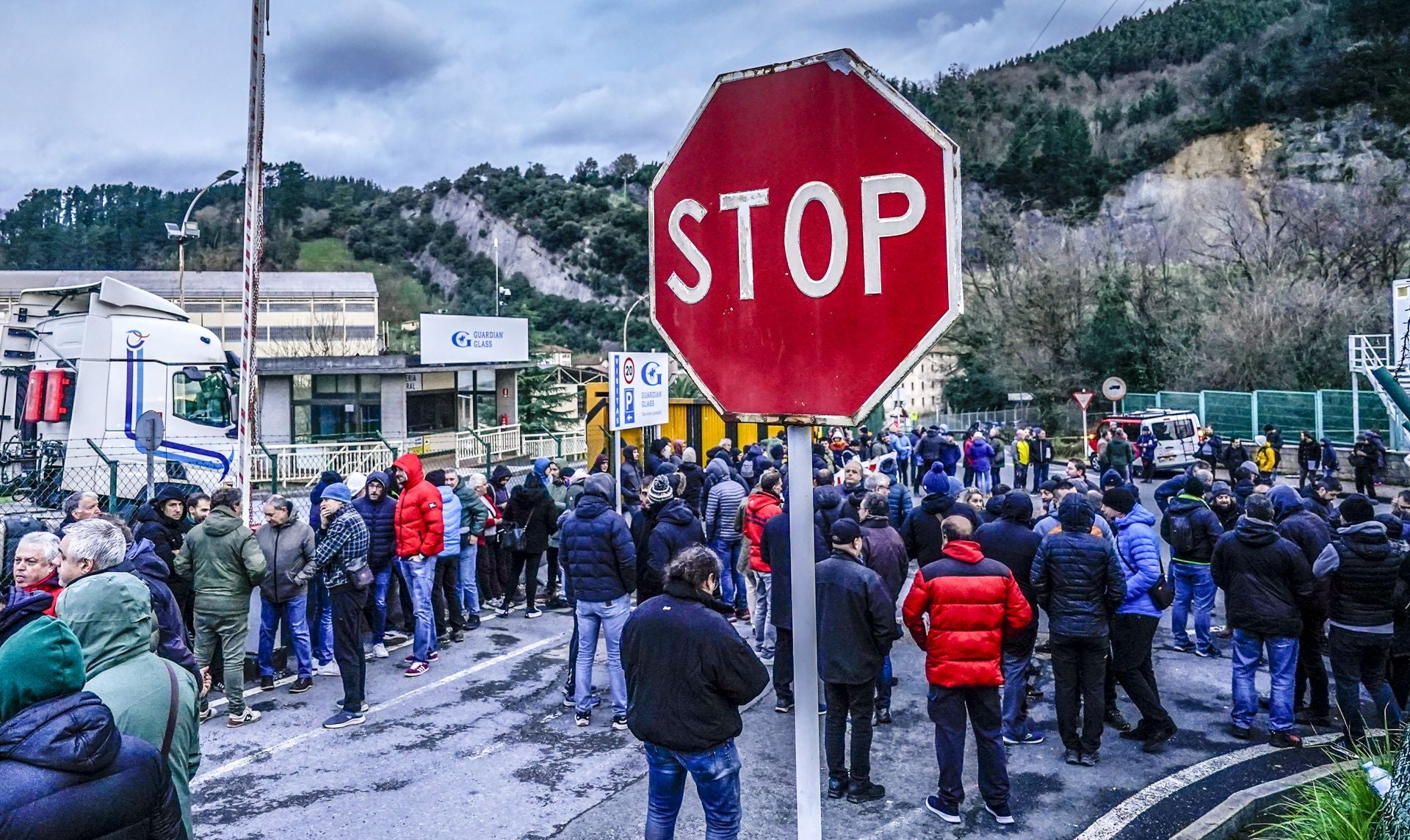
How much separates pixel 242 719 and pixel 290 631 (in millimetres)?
947

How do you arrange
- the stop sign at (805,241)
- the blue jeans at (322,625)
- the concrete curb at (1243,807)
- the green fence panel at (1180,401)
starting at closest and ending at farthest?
the stop sign at (805,241) → the concrete curb at (1243,807) → the blue jeans at (322,625) → the green fence panel at (1180,401)

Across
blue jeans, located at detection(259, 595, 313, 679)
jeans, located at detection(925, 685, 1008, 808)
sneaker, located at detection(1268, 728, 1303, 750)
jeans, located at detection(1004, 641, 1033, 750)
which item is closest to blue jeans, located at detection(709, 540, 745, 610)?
jeans, located at detection(1004, 641, 1033, 750)

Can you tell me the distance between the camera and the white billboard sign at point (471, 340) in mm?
26828

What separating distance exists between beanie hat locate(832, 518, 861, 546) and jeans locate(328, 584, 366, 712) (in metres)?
3.61

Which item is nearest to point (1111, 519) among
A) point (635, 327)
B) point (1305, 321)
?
point (1305, 321)

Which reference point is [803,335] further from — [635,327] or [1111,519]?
[635,327]

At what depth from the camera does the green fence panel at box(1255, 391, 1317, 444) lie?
2500 centimetres

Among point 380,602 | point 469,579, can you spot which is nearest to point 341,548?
point 380,602

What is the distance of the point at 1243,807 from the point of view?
16.1 feet

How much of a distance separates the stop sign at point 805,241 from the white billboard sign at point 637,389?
8621 millimetres

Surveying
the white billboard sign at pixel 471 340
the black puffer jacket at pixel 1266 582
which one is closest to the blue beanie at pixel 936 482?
the black puffer jacket at pixel 1266 582

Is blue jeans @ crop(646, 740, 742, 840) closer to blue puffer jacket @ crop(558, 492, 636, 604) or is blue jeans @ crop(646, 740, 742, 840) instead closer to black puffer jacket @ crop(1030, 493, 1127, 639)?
blue puffer jacket @ crop(558, 492, 636, 604)

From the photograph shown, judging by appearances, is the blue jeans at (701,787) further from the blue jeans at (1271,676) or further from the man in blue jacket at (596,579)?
the blue jeans at (1271,676)

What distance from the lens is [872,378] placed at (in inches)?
70.8
